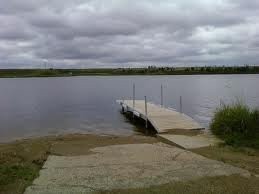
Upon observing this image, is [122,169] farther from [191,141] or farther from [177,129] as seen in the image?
[177,129]

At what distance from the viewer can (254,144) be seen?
520 inches

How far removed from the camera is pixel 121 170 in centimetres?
926

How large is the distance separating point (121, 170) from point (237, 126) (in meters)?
6.78

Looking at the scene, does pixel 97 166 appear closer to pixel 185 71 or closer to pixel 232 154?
pixel 232 154

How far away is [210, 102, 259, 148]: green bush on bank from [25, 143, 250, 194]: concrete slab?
116 inches

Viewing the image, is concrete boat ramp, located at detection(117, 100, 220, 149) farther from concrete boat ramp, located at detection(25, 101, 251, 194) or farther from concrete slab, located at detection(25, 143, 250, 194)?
concrete slab, located at detection(25, 143, 250, 194)

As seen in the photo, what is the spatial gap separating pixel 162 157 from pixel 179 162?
2.47ft

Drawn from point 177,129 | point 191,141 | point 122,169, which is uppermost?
point 122,169

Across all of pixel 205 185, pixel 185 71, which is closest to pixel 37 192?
pixel 205 185

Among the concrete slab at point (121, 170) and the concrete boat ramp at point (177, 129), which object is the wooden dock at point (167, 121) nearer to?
the concrete boat ramp at point (177, 129)

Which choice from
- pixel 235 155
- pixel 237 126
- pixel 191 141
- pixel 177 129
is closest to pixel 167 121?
pixel 177 129

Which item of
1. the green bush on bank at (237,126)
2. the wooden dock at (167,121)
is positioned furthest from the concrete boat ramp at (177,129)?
the green bush on bank at (237,126)

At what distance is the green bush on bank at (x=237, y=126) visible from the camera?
13.7m

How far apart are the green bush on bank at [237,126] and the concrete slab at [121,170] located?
294 cm
